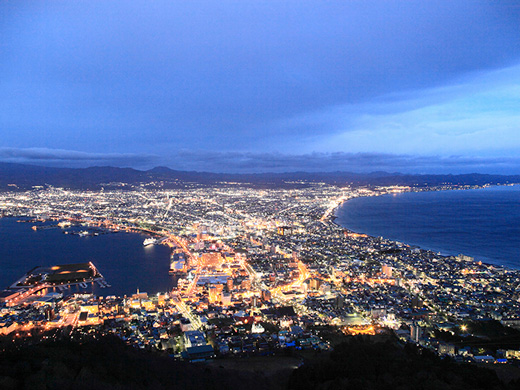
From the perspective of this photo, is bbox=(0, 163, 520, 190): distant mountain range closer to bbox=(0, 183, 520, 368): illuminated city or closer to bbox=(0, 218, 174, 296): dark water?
bbox=(0, 218, 174, 296): dark water

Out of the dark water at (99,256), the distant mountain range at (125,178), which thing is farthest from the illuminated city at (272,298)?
the distant mountain range at (125,178)

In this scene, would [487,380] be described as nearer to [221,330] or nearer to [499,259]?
[221,330]

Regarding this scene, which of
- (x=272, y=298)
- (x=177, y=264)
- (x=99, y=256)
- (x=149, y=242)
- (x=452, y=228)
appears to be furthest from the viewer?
(x=452, y=228)

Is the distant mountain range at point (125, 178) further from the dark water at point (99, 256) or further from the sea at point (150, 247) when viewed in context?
the dark water at point (99, 256)

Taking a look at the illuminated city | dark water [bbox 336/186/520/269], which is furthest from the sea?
the illuminated city

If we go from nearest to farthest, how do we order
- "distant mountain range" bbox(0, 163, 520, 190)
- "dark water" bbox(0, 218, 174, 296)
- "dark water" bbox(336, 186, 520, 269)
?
"dark water" bbox(0, 218, 174, 296) → "dark water" bbox(336, 186, 520, 269) → "distant mountain range" bbox(0, 163, 520, 190)

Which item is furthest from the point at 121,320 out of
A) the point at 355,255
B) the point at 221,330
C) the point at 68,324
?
the point at 355,255

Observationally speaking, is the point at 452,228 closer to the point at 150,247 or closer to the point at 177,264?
the point at 177,264

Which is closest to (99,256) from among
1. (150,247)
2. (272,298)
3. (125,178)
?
(150,247)

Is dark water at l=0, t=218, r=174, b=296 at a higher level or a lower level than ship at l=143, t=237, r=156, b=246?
lower
